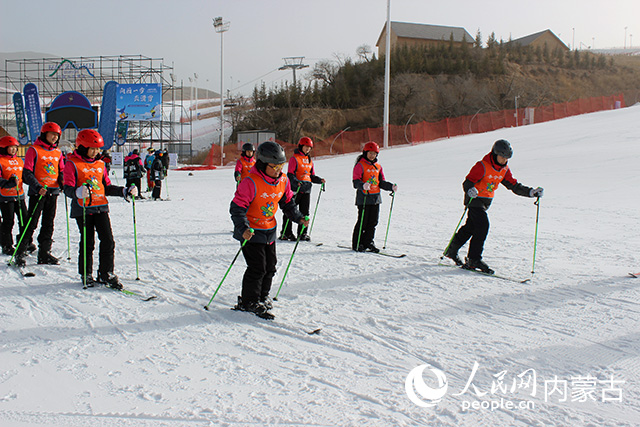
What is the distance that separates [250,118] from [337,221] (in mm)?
47431

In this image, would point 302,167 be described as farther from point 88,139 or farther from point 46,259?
point 46,259

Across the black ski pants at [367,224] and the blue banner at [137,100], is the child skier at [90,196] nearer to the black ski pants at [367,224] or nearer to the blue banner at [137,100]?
the black ski pants at [367,224]

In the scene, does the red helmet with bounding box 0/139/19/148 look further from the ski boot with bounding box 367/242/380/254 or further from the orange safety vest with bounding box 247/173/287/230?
the ski boot with bounding box 367/242/380/254

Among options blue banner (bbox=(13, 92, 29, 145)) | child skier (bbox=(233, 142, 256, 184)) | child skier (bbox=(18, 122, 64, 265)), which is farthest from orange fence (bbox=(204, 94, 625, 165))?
child skier (bbox=(18, 122, 64, 265))

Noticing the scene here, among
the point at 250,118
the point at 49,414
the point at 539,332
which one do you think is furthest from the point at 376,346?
the point at 250,118

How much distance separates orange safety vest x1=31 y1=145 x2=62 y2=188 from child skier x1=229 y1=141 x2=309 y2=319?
335 cm

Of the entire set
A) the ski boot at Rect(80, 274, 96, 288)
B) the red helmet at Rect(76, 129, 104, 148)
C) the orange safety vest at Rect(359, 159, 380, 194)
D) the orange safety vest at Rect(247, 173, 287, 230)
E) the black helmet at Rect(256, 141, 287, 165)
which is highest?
the red helmet at Rect(76, 129, 104, 148)

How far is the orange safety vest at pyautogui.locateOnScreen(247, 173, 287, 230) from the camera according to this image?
437cm

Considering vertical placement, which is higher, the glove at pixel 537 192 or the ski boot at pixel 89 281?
the glove at pixel 537 192

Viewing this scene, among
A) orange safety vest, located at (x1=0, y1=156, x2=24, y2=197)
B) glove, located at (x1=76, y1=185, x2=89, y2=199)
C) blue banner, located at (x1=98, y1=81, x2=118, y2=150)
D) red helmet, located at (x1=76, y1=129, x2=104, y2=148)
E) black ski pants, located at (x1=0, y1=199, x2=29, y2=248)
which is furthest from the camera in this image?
blue banner, located at (x1=98, y1=81, x2=118, y2=150)

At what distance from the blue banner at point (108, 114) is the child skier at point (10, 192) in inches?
924

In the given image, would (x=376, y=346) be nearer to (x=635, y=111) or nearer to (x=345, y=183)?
(x=345, y=183)

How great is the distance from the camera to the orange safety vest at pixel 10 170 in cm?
633

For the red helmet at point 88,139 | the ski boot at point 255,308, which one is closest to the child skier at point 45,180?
the red helmet at point 88,139
